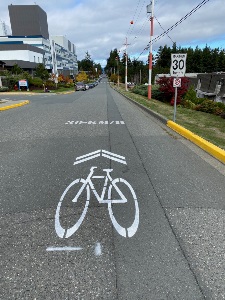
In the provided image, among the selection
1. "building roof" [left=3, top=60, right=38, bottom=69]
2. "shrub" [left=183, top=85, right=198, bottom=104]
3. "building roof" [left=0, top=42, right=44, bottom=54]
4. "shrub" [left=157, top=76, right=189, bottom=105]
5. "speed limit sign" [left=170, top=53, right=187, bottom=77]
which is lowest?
"shrub" [left=183, top=85, right=198, bottom=104]

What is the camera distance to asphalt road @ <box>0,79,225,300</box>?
2.36 metres

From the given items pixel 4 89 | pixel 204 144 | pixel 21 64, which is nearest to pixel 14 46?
pixel 21 64

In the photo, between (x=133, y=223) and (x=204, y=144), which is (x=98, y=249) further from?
(x=204, y=144)

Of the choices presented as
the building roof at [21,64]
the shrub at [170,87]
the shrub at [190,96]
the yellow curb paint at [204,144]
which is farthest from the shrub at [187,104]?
the building roof at [21,64]

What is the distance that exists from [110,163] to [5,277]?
3451 mm

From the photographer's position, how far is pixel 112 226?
3246 mm

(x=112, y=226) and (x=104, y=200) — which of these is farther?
(x=104, y=200)

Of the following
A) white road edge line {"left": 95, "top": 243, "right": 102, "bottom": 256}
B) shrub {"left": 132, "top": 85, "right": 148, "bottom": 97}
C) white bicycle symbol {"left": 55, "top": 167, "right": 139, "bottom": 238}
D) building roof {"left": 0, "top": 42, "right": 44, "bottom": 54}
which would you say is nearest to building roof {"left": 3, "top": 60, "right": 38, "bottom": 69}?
building roof {"left": 0, "top": 42, "right": 44, "bottom": 54}

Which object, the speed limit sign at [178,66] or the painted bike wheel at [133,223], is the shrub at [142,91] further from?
the painted bike wheel at [133,223]

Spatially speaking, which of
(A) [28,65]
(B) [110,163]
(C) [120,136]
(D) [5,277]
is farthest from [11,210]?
(A) [28,65]

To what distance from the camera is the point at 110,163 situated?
5.55 m

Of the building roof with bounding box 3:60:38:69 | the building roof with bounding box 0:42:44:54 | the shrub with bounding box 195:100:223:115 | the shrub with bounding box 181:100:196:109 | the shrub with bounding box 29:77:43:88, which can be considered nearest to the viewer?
the shrub with bounding box 195:100:223:115

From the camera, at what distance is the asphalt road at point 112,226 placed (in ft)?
7.73

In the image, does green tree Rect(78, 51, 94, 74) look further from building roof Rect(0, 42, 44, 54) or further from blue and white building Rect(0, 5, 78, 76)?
building roof Rect(0, 42, 44, 54)
